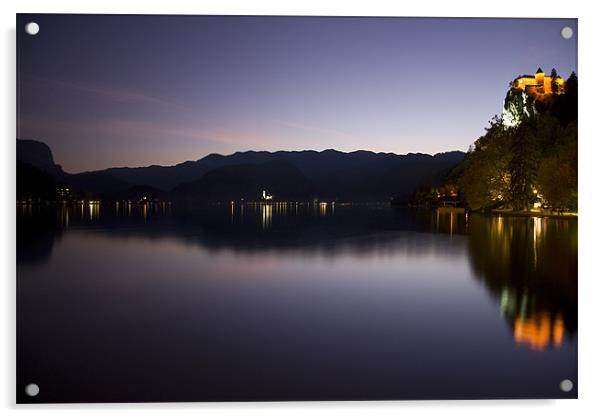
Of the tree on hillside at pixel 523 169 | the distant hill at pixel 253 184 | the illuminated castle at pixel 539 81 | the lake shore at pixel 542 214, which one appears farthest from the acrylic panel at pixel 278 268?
the distant hill at pixel 253 184

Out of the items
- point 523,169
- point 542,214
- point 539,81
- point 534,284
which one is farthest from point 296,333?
point 523,169

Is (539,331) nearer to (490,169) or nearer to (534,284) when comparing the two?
(534,284)

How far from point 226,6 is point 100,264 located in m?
7.79

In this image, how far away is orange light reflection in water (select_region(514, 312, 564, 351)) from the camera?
6305 mm

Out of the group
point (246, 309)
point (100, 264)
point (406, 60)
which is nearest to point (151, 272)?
point (100, 264)

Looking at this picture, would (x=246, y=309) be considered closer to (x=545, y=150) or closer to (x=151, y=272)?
(x=151, y=272)

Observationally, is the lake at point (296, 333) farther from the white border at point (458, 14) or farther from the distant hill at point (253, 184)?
the distant hill at point (253, 184)

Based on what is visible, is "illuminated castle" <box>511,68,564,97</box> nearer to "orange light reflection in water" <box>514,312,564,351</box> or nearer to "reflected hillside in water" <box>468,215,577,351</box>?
"reflected hillside in water" <box>468,215,577,351</box>

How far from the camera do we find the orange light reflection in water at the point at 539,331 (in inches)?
248

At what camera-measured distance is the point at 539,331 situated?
6602mm

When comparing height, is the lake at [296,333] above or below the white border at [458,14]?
below

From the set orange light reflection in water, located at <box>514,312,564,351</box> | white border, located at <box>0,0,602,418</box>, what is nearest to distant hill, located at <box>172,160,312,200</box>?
white border, located at <box>0,0,602,418</box>

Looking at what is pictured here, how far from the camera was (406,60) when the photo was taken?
825 centimetres

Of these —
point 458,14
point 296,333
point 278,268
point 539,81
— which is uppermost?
point 539,81
